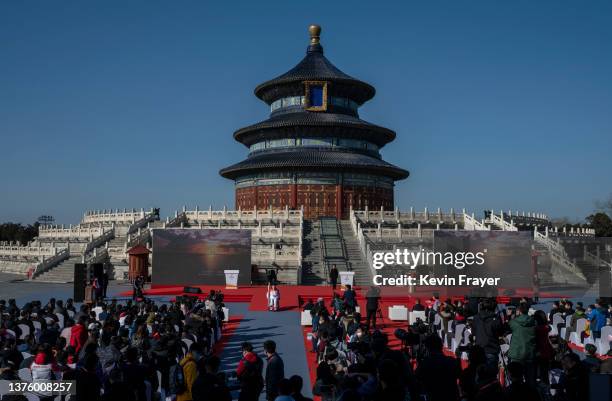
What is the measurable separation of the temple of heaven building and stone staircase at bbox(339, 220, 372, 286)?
10474 mm

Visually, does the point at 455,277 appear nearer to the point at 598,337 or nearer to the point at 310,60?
the point at 598,337

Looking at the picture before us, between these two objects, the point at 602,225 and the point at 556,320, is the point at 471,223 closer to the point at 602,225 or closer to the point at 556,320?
the point at 556,320

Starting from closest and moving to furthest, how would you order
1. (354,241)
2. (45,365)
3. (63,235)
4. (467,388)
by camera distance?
(467,388) → (45,365) → (354,241) → (63,235)

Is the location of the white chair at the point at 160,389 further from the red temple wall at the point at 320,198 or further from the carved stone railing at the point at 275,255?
the red temple wall at the point at 320,198

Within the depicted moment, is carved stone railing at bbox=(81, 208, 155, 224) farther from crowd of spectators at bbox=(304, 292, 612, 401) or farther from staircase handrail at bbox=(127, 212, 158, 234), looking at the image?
crowd of spectators at bbox=(304, 292, 612, 401)

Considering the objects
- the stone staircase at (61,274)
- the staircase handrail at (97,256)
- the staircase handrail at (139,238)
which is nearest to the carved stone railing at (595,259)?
the staircase handrail at (139,238)

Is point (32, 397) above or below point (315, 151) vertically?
below

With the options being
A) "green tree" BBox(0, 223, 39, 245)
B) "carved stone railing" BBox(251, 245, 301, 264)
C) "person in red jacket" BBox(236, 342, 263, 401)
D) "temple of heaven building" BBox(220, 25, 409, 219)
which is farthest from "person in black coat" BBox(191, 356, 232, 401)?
"green tree" BBox(0, 223, 39, 245)

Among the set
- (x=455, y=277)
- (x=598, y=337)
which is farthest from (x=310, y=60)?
(x=598, y=337)

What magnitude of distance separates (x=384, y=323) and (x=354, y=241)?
57.6ft

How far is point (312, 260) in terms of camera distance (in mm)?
37375

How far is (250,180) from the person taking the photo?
56812 millimetres

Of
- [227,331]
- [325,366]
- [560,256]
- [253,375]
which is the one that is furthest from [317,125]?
[253,375]

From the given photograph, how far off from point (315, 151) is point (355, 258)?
1984cm
